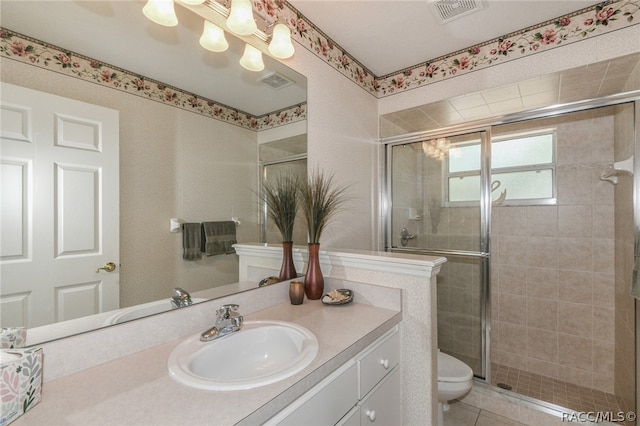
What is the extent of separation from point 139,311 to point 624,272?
271cm

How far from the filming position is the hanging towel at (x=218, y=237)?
1.16 m

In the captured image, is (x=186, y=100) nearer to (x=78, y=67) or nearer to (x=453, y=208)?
(x=78, y=67)

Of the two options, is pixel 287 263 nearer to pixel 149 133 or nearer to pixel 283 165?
pixel 283 165

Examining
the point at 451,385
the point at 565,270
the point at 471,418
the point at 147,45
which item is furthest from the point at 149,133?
the point at 565,270

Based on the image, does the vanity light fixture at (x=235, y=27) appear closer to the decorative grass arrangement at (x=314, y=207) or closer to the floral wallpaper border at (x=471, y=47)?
the floral wallpaper border at (x=471, y=47)

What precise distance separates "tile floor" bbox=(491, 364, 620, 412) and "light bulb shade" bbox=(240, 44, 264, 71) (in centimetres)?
268

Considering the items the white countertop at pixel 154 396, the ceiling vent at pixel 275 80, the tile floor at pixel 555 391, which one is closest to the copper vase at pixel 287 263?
the white countertop at pixel 154 396

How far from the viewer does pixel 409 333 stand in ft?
4.22

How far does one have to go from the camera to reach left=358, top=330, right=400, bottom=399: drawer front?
3.34 feet

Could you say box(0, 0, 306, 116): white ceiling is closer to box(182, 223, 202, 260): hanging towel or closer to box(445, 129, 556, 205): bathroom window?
box(182, 223, 202, 260): hanging towel

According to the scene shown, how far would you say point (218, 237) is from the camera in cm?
122

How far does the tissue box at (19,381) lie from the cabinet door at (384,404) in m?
0.90

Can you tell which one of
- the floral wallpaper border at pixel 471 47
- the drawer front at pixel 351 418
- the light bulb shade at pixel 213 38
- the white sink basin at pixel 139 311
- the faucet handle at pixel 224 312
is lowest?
the drawer front at pixel 351 418

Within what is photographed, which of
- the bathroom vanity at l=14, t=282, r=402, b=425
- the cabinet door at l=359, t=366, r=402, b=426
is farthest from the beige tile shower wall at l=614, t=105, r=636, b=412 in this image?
the bathroom vanity at l=14, t=282, r=402, b=425
